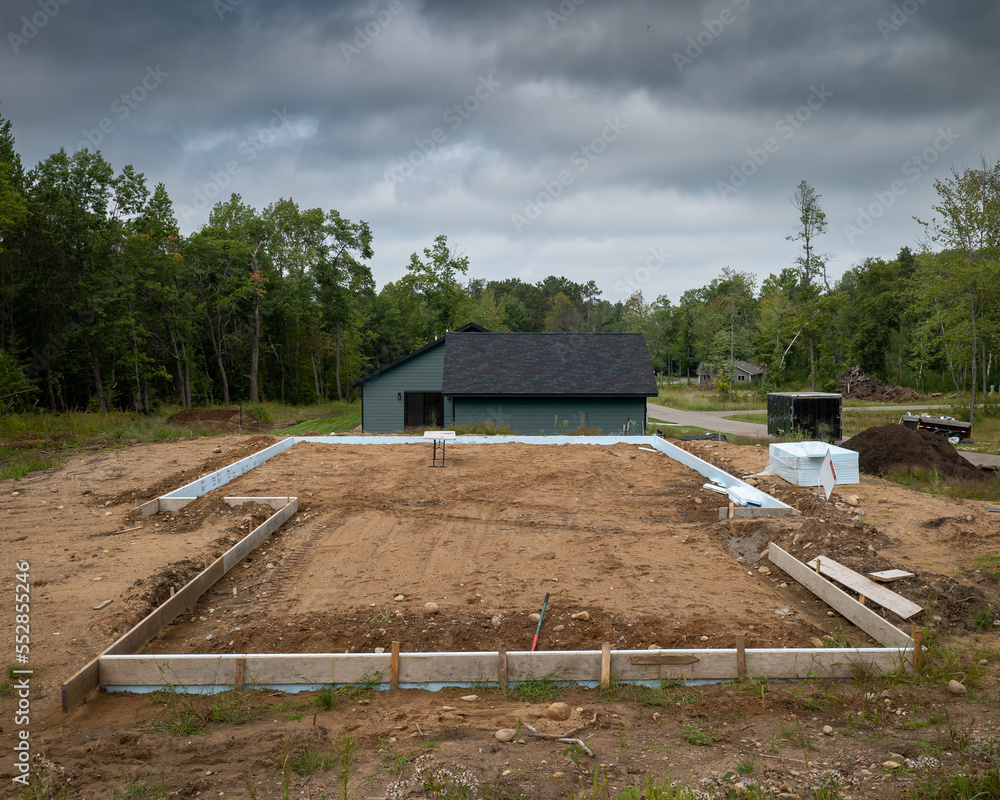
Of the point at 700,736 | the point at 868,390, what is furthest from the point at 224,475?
the point at 868,390

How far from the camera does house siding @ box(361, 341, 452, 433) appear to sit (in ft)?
74.7

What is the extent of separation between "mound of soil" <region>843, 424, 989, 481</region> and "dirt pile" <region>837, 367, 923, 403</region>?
107 ft

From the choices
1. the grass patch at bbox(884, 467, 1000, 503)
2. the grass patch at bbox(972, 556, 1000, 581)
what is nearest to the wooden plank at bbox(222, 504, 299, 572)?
the grass patch at bbox(972, 556, 1000, 581)

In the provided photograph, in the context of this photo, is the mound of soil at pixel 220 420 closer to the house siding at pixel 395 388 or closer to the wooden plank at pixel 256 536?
the house siding at pixel 395 388

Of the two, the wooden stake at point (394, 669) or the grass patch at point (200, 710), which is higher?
the wooden stake at point (394, 669)

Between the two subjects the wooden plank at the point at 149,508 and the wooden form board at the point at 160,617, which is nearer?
the wooden form board at the point at 160,617

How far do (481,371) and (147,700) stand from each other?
57.3 ft

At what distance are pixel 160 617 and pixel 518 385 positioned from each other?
52.2 feet

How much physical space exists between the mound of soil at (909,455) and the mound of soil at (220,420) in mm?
20933

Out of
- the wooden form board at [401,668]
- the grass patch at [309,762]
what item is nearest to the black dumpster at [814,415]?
the wooden form board at [401,668]

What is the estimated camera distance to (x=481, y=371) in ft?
71.1

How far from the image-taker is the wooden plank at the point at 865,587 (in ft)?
19.2

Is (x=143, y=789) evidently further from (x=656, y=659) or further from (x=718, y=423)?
(x=718, y=423)

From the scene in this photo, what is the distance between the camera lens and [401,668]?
4824 millimetres
